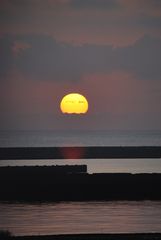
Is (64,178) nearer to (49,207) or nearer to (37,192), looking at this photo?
(37,192)

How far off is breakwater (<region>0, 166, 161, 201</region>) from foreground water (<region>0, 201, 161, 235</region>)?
6.24 feet

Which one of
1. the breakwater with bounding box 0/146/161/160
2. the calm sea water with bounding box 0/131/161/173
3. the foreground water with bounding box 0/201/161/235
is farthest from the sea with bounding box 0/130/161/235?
the breakwater with bounding box 0/146/161/160

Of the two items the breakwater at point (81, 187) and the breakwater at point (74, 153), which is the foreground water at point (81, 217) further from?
the breakwater at point (74, 153)

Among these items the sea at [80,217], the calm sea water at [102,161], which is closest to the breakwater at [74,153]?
the calm sea water at [102,161]

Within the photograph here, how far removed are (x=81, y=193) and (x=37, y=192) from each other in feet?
8.57

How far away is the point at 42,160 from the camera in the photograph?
82562 mm

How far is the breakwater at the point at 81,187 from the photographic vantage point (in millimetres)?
40281

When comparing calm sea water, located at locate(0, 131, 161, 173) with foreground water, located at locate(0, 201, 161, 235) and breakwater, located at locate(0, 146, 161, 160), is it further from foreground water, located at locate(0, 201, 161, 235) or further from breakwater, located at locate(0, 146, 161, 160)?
foreground water, located at locate(0, 201, 161, 235)

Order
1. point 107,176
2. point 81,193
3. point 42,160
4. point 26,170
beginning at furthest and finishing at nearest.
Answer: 1. point 42,160
2. point 26,170
3. point 107,176
4. point 81,193

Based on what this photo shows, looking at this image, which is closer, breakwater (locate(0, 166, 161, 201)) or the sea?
the sea

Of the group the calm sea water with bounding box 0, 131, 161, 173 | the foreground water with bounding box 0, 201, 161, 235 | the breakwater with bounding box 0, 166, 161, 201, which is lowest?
the foreground water with bounding box 0, 201, 161, 235

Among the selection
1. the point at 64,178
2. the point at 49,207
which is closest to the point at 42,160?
the point at 64,178

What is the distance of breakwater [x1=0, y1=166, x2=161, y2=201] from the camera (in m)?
40.3

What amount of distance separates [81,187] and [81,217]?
858cm
